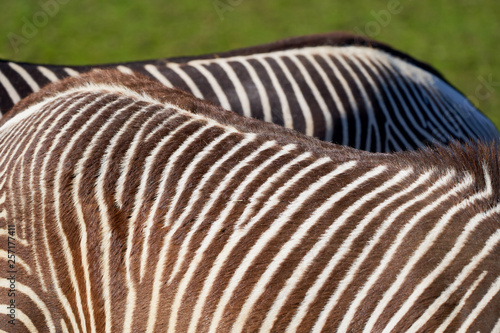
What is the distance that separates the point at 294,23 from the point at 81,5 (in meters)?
3.61

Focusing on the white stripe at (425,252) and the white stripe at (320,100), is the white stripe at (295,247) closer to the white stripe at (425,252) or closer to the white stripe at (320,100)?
the white stripe at (425,252)

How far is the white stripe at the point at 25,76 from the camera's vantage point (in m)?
3.65

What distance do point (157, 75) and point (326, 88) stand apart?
1202mm

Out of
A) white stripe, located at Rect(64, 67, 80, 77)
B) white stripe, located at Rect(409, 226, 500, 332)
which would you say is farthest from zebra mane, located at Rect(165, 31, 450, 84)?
white stripe, located at Rect(409, 226, 500, 332)

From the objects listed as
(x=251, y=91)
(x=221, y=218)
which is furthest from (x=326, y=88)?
(x=221, y=218)

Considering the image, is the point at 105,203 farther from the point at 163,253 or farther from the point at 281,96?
the point at 281,96

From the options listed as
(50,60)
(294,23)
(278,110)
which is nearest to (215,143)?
(278,110)

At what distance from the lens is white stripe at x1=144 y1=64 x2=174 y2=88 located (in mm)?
3746

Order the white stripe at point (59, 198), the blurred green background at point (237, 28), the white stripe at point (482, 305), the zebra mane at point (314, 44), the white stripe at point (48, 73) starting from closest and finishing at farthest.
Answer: the white stripe at point (482, 305) < the white stripe at point (59, 198) < the white stripe at point (48, 73) < the zebra mane at point (314, 44) < the blurred green background at point (237, 28)

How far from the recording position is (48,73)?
376 cm

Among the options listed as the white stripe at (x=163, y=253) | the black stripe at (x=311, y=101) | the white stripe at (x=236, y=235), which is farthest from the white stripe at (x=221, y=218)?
the black stripe at (x=311, y=101)

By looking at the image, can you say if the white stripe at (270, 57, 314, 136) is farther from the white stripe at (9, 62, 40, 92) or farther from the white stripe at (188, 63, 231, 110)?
the white stripe at (9, 62, 40, 92)

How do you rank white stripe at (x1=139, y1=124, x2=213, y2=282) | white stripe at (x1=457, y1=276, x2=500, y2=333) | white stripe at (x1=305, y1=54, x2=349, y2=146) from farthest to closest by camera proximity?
white stripe at (x1=305, y1=54, x2=349, y2=146) < white stripe at (x1=139, y1=124, x2=213, y2=282) < white stripe at (x1=457, y1=276, x2=500, y2=333)

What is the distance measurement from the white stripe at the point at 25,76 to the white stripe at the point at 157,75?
72 centimetres
